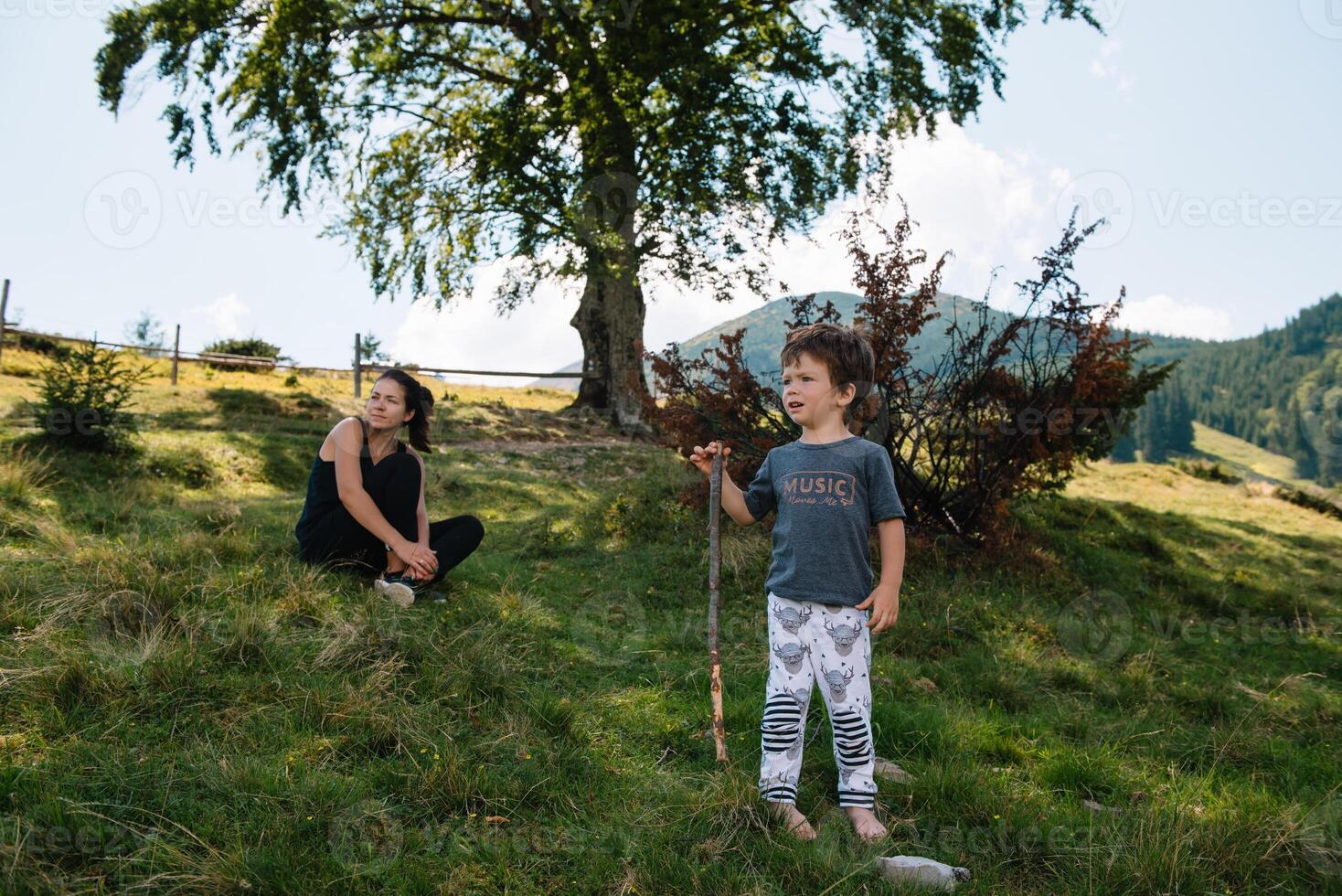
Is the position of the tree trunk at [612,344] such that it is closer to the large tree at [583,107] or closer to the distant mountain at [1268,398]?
the large tree at [583,107]

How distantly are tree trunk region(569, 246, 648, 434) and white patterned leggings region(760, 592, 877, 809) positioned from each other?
1327cm

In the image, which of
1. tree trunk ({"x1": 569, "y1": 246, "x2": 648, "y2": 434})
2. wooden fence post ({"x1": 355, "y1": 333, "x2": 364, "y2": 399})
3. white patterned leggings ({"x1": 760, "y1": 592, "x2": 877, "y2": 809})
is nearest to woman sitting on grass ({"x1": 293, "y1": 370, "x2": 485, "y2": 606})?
white patterned leggings ({"x1": 760, "y1": 592, "x2": 877, "y2": 809})

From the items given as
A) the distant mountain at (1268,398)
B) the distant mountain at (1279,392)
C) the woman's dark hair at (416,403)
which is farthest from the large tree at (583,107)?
the distant mountain at (1279,392)

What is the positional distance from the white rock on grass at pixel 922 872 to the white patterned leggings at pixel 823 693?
1.19 ft

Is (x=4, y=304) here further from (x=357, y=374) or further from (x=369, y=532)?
(x=369, y=532)

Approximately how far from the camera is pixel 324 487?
4.93 m

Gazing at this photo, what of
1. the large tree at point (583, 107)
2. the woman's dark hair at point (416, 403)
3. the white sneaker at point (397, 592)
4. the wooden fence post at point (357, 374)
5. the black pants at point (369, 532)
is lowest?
the white sneaker at point (397, 592)

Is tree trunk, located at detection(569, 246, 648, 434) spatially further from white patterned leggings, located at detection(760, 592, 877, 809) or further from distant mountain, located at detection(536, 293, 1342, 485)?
distant mountain, located at detection(536, 293, 1342, 485)

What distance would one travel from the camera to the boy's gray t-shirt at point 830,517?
2855mm

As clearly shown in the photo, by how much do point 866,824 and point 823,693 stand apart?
444 mm

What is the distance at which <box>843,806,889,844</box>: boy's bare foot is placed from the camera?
271 cm

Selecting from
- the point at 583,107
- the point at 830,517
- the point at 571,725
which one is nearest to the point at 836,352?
the point at 830,517

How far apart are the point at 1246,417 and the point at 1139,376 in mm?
178681

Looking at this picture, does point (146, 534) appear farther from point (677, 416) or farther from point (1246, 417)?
point (1246, 417)
